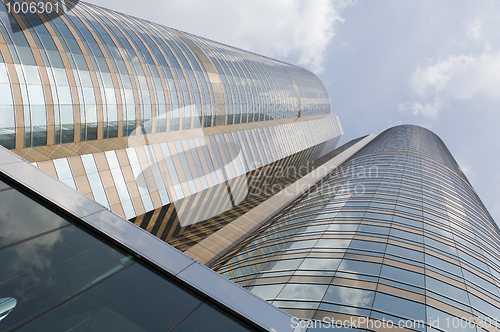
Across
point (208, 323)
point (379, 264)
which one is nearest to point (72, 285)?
point (208, 323)

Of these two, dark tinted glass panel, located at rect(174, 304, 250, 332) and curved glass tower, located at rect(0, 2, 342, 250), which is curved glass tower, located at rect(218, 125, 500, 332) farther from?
curved glass tower, located at rect(0, 2, 342, 250)

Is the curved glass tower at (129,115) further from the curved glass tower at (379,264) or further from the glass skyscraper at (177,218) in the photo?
the curved glass tower at (379,264)

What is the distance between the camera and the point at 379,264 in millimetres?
16625

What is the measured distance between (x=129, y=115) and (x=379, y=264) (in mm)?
24578

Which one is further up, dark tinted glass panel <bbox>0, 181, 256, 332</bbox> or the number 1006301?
the number 1006301

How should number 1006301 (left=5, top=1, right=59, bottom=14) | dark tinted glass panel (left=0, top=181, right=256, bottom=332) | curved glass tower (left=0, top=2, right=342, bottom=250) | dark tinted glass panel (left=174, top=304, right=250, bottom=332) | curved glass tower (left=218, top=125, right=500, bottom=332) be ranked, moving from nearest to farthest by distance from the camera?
dark tinted glass panel (left=0, top=181, right=256, bottom=332), dark tinted glass panel (left=174, top=304, right=250, bottom=332), curved glass tower (left=218, top=125, right=500, bottom=332), curved glass tower (left=0, top=2, right=342, bottom=250), number 1006301 (left=5, top=1, right=59, bottom=14)

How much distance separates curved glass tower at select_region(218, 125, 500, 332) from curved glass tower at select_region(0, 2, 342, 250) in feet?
39.3

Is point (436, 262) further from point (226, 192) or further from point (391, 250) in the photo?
point (226, 192)

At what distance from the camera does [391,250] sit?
1819cm

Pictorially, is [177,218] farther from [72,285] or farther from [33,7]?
[72,285]

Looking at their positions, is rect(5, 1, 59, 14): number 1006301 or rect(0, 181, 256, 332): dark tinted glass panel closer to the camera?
rect(0, 181, 256, 332): dark tinted glass panel

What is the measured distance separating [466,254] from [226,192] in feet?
93.1

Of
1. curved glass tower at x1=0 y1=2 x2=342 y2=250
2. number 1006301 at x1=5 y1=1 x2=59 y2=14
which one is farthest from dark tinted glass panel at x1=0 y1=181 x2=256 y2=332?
number 1006301 at x1=5 y1=1 x2=59 y2=14

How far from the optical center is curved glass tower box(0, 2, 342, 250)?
21125 millimetres
